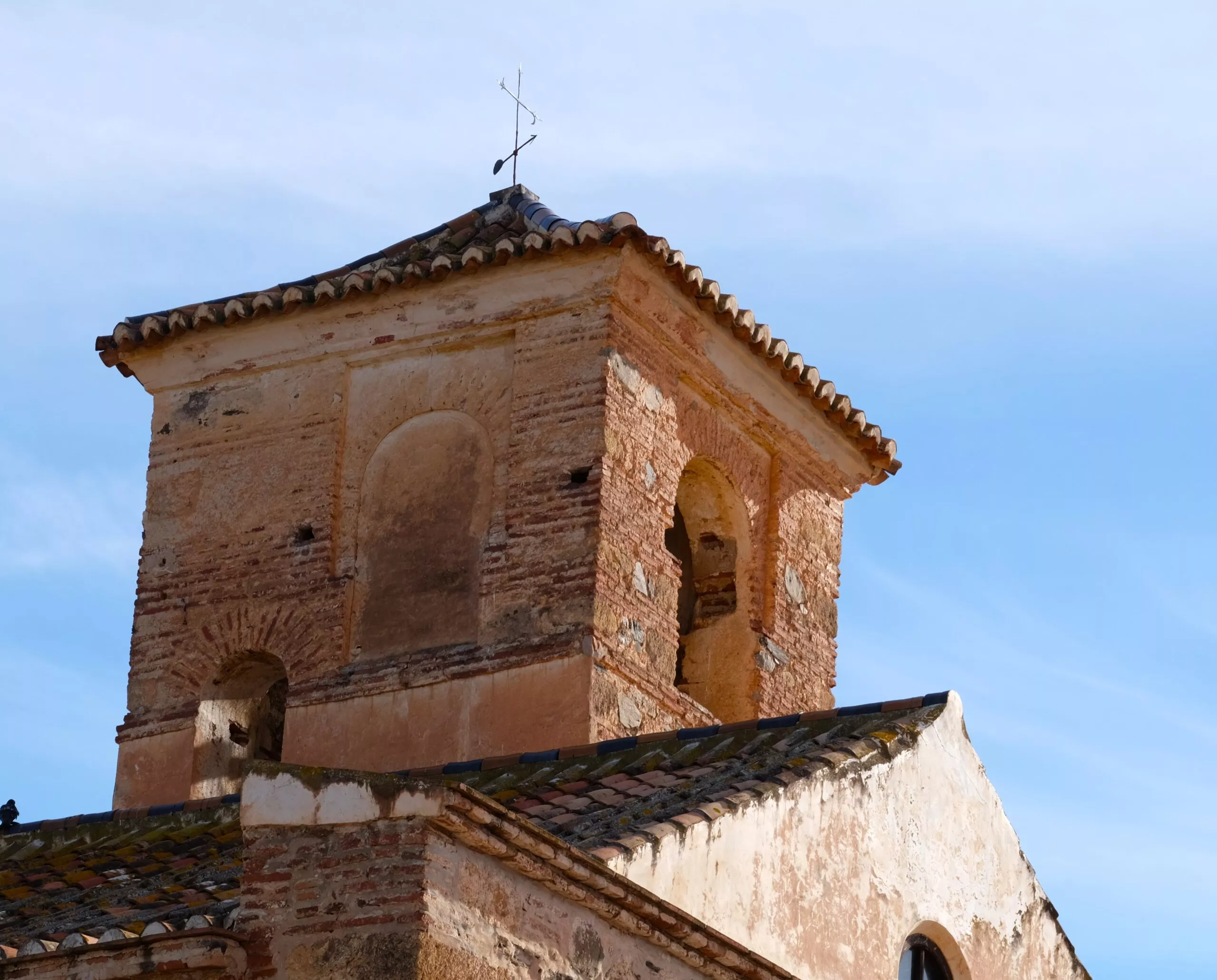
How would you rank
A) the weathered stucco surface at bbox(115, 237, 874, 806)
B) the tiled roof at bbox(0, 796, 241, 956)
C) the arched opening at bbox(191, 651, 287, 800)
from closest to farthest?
1. the tiled roof at bbox(0, 796, 241, 956)
2. the weathered stucco surface at bbox(115, 237, 874, 806)
3. the arched opening at bbox(191, 651, 287, 800)

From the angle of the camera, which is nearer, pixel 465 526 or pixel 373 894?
pixel 373 894

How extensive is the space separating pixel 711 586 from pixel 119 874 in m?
4.59

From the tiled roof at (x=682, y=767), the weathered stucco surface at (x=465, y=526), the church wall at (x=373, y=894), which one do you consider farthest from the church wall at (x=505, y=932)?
the weathered stucco surface at (x=465, y=526)

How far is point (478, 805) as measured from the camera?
8.84m

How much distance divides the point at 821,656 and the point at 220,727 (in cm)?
358

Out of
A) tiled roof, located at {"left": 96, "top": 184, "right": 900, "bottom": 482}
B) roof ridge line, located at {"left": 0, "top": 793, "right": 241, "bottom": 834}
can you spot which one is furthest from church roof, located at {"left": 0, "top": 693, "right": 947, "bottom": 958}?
tiled roof, located at {"left": 96, "top": 184, "right": 900, "bottom": 482}

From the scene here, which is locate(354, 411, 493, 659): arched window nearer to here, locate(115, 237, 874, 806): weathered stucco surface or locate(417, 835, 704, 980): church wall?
locate(115, 237, 874, 806): weathered stucco surface

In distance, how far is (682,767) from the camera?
41.3 ft

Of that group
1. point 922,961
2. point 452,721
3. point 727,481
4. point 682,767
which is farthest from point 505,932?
point 727,481

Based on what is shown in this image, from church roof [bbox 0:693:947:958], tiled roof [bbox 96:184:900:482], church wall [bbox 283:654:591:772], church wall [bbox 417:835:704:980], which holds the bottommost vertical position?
church wall [bbox 417:835:704:980]

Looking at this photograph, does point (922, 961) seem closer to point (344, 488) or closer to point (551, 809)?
point (551, 809)

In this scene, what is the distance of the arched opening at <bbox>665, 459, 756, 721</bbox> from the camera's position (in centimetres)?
1585

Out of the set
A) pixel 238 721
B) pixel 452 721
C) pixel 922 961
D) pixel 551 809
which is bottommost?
pixel 922 961

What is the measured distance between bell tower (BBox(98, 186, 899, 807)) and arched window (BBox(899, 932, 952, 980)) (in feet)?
7.57
